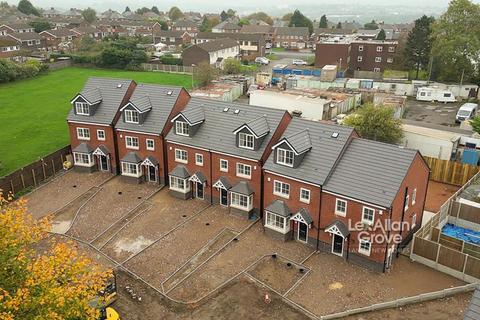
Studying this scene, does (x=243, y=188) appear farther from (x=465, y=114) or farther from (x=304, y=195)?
(x=465, y=114)

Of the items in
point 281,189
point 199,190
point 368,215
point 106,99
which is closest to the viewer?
point 368,215

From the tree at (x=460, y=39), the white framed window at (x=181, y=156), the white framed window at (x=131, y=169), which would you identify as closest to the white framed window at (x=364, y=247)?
the white framed window at (x=181, y=156)

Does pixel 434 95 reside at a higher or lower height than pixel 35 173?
higher

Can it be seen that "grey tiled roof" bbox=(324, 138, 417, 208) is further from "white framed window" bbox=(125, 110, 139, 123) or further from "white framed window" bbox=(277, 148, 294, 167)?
"white framed window" bbox=(125, 110, 139, 123)

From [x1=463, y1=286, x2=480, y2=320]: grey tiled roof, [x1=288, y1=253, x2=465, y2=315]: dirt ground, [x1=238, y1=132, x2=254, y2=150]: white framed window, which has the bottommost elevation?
[x1=288, y1=253, x2=465, y2=315]: dirt ground

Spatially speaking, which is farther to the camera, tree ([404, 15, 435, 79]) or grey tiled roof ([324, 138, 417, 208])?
tree ([404, 15, 435, 79])

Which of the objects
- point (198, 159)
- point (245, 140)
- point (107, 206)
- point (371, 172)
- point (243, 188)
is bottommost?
point (107, 206)

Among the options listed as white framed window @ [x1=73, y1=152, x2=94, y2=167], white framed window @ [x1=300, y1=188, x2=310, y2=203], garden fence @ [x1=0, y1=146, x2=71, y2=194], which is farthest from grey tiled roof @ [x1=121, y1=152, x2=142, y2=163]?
white framed window @ [x1=300, y1=188, x2=310, y2=203]

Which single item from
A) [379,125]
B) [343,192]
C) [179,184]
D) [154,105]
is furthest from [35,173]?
[379,125]
